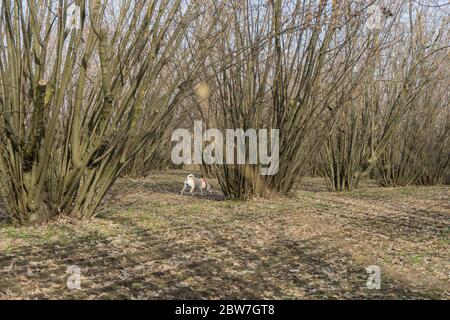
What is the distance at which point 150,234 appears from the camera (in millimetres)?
5469

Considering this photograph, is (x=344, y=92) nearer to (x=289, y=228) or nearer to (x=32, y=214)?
(x=289, y=228)

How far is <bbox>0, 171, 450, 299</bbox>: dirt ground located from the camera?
11.5 feet

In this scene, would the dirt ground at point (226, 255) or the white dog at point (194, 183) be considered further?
the white dog at point (194, 183)

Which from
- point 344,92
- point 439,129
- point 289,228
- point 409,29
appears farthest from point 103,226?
point 439,129

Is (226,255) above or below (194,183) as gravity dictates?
below

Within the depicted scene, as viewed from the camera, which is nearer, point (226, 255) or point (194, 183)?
point (226, 255)

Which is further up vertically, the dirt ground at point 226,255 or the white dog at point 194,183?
the white dog at point 194,183

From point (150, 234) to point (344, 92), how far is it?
18.9ft

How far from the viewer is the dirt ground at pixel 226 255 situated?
3.51 metres

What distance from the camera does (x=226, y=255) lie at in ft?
15.2

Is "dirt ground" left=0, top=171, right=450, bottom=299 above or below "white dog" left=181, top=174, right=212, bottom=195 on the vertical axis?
below

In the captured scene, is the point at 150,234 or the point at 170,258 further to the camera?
the point at 150,234

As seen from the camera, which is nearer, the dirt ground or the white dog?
the dirt ground
